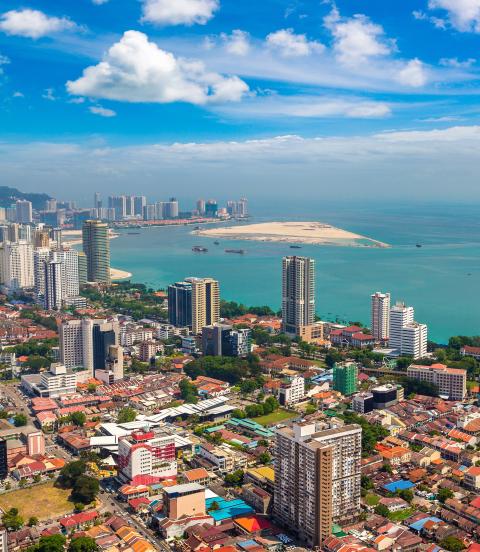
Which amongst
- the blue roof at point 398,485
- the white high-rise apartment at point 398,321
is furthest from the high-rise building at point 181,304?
the blue roof at point 398,485

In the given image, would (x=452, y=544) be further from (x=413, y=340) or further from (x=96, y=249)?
(x=96, y=249)

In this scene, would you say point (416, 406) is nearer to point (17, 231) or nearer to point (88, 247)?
point (88, 247)

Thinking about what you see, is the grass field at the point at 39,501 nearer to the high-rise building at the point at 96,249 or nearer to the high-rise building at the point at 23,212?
the high-rise building at the point at 96,249

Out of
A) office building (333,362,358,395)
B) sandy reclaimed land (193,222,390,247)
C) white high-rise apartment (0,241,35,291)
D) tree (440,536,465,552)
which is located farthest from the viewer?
sandy reclaimed land (193,222,390,247)

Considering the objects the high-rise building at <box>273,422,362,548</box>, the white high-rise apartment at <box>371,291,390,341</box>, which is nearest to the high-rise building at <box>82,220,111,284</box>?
the white high-rise apartment at <box>371,291,390,341</box>

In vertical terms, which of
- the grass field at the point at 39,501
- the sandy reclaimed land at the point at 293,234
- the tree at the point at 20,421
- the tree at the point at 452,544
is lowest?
the grass field at the point at 39,501

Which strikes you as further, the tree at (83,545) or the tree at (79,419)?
the tree at (79,419)

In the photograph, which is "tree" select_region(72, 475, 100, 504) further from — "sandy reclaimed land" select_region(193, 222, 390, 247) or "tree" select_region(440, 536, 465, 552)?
"sandy reclaimed land" select_region(193, 222, 390, 247)
